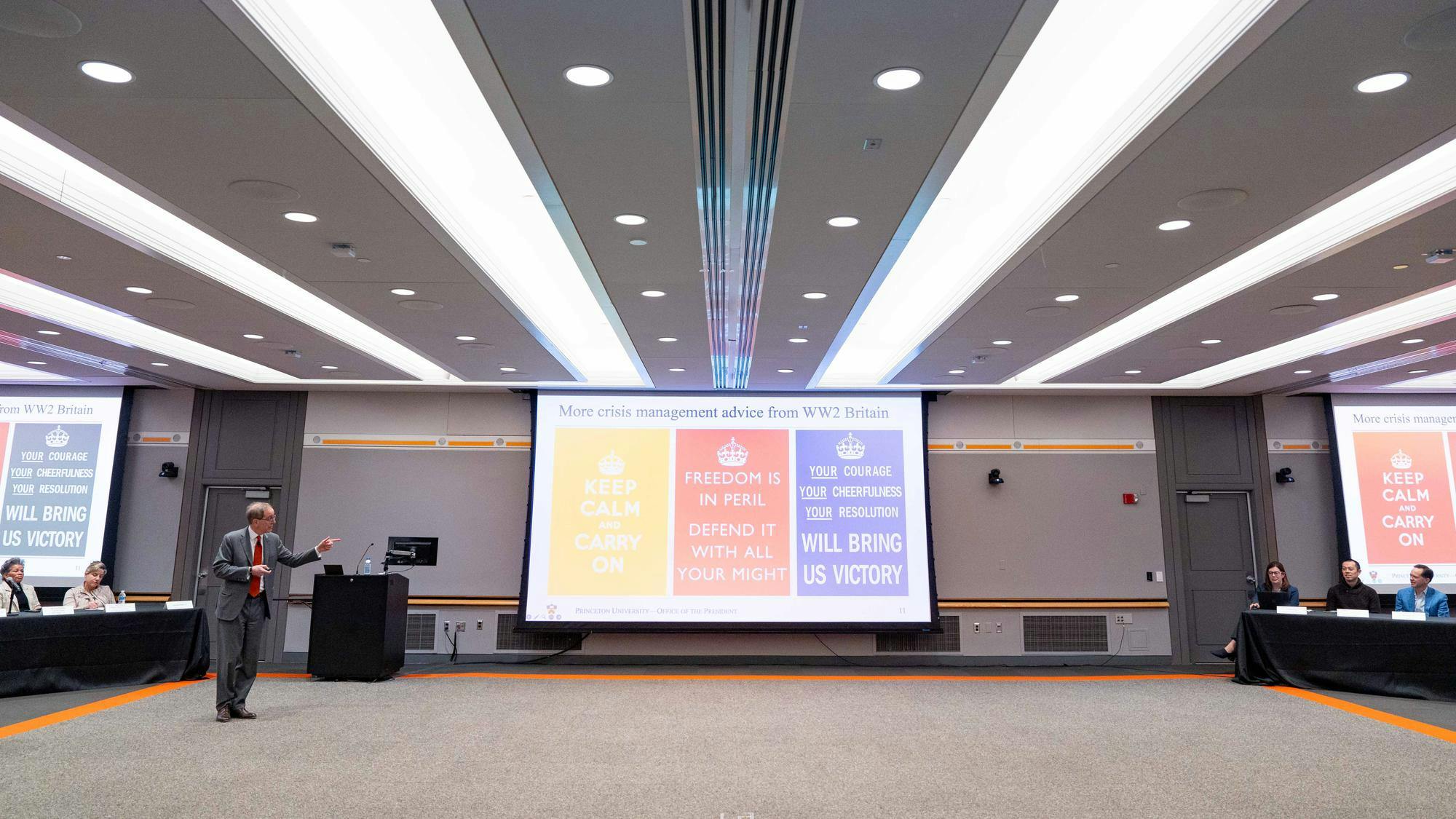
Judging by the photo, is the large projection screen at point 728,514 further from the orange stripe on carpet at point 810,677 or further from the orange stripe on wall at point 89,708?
the orange stripe on wall at point 89,708

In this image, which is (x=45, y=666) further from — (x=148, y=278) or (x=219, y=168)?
(x=219, y=168)

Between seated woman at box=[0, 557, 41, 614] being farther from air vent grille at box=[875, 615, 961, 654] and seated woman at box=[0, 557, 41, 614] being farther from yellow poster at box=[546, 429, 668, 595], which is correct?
air vent grille at box=[875, 615, 961, 654]

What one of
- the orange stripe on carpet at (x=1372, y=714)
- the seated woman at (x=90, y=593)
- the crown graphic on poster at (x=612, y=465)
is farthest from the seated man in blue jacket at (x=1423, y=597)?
the seated woman at (x=90, y=593)

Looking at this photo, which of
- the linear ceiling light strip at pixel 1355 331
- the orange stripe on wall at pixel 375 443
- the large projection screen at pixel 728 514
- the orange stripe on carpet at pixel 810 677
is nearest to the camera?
the linear ceiling light strip at pixel 1355 331

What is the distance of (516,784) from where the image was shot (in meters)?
4.27

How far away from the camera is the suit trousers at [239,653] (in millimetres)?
5652

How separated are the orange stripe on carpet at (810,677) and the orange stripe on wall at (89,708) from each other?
1787 millimetres

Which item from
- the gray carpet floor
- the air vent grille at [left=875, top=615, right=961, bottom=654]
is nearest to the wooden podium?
the gray carpet floor

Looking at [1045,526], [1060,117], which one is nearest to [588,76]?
[1060,117]

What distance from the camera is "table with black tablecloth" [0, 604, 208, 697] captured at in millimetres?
6336

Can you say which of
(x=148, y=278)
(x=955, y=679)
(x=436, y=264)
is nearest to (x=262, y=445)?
(x=148, y=278)

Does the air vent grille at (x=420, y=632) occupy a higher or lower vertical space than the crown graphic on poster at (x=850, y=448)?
lower

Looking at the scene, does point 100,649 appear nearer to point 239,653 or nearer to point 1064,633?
point 239,653

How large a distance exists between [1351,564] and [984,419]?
3550 millimetres
